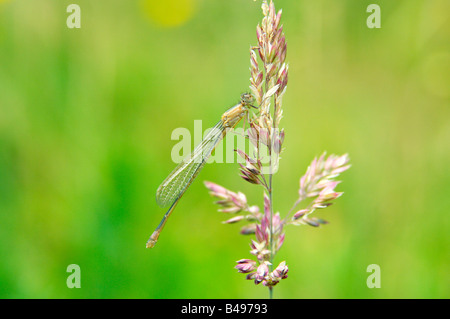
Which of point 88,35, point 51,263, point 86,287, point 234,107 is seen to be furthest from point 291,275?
point 88,35

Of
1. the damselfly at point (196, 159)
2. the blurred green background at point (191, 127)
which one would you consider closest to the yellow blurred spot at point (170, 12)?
the blurred green background at point (191, 127)

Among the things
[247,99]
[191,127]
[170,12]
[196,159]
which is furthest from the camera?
[170,12]

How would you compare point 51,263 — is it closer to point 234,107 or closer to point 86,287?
point 86,287

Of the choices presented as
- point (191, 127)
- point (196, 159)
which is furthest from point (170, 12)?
point (196, 159)

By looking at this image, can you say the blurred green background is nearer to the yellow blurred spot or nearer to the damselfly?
the yellow blurred spot

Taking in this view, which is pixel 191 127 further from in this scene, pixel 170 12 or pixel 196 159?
pixel 170 12
